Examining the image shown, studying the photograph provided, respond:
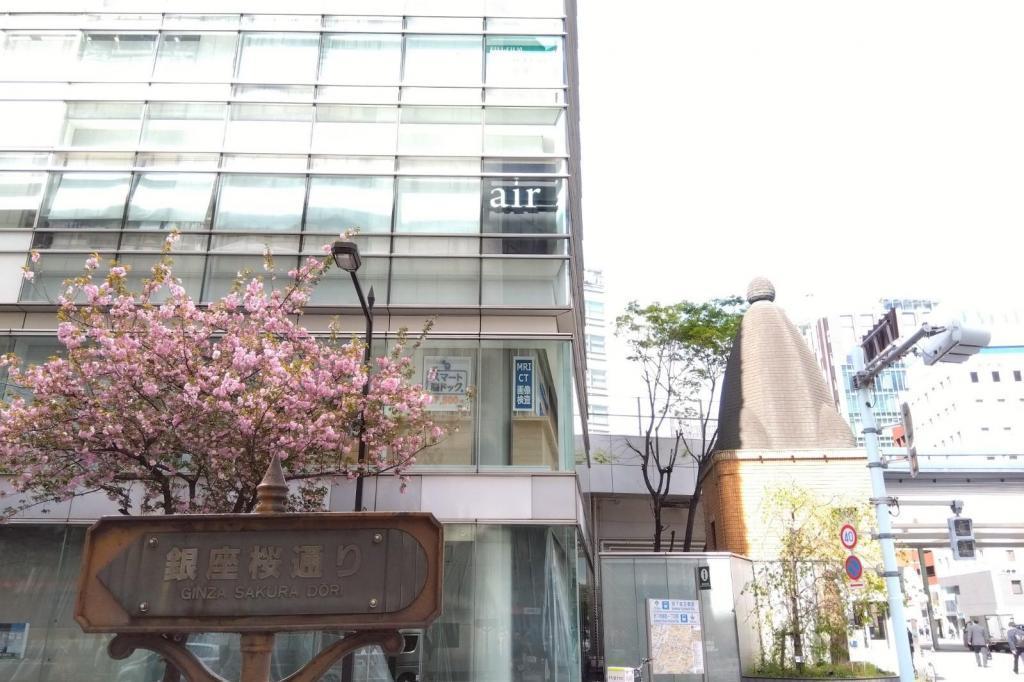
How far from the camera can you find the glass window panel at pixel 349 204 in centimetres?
1561

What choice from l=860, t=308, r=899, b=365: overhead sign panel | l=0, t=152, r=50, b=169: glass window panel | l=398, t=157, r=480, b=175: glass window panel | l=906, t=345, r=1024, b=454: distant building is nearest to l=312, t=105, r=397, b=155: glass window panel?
l=398, t=157, r=480, b=175: glass window panel

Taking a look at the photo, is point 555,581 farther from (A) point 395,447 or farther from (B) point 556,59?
(B) point 556,59

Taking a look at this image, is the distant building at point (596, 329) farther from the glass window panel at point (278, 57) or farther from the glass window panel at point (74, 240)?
the glass window panel at point (74, 240)

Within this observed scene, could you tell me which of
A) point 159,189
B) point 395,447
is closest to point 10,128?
point 159,189

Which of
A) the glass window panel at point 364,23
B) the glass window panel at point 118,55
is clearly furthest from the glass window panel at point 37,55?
the glass window panel at point 364,23

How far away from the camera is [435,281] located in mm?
15180

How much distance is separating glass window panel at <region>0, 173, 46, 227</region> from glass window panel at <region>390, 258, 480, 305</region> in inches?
305

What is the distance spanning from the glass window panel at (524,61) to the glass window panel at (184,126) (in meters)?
6.10

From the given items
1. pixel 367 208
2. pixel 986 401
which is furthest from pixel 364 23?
pixel 986 401

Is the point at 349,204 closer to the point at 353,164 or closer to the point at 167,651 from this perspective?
the point at 353,164

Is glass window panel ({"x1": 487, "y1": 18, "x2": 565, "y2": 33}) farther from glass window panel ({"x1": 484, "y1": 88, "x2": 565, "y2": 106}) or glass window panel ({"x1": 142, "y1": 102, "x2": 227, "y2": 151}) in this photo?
glass window panel ({"x1": 142, "y1": 102, "x2": 227, "y2": 151})

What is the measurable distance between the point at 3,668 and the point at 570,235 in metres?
12.8

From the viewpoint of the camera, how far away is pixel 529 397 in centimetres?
1437

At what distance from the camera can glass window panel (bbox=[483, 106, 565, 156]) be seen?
632 inches
